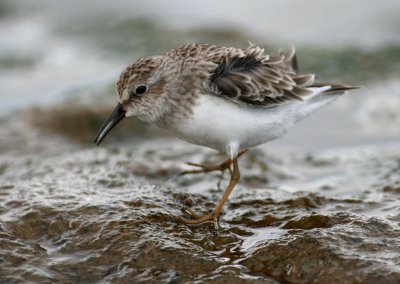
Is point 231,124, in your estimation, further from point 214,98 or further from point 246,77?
point 246,77

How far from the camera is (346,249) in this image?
4797mm

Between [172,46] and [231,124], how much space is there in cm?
680

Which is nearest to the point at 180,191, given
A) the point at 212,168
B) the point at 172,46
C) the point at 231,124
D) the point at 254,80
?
the point at 212,168

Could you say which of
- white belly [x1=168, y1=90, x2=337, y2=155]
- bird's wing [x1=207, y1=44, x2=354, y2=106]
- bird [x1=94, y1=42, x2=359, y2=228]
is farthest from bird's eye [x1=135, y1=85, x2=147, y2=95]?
bird's wing [x1=207, y1=44, x2=354, y2=106]

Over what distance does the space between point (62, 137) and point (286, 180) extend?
3.22 meters

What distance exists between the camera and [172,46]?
12031mm

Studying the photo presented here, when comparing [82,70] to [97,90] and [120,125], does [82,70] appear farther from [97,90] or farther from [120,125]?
[120,125]

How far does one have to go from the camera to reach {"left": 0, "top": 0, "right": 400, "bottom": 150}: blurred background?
9344 mm

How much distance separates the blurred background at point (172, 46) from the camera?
9344mm

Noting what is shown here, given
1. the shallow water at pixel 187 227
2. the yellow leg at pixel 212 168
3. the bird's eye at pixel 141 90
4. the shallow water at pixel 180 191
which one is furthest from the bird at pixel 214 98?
the yellow leg at pixel 212 168

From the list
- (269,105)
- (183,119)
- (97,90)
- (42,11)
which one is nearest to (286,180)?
(269,105)

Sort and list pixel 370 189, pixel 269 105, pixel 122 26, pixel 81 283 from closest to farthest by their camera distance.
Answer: pixel 81 283 < pixel 269 105 < pixel 370 189 < pixel 122 26

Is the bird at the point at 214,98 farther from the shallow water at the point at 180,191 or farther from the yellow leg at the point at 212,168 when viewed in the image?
the yellow leg at the point at 212,168

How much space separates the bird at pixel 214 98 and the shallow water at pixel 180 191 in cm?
51
